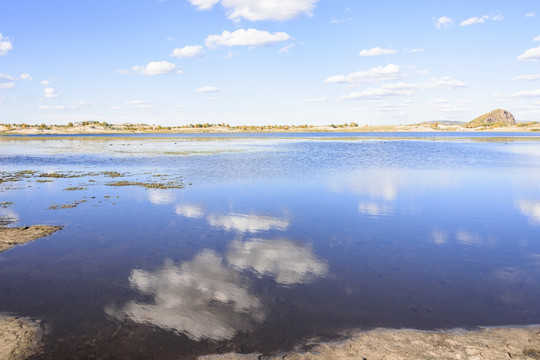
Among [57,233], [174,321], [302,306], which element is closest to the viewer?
[174,321]

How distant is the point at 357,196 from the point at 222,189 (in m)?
9.42

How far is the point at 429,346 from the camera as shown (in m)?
6.91

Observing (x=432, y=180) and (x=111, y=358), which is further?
(x=432, y=180)

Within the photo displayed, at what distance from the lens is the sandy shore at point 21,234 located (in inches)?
528

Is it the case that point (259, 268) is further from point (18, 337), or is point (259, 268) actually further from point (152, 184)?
point (152, 184)

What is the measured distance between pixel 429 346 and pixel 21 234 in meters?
15.3

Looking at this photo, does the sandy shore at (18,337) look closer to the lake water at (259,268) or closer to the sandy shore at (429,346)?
the lake water at (259,268)

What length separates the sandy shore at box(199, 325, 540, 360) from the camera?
6.60 m

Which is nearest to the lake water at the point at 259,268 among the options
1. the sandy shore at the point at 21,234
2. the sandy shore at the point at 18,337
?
the sandy shore at the point at 18,337

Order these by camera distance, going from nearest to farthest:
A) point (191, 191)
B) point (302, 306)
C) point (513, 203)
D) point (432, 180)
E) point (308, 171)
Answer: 1. point (302, 306)
2. point (513, 203)
3. point (191, 191)
4. point (432, 180)
5. point (308, 171)

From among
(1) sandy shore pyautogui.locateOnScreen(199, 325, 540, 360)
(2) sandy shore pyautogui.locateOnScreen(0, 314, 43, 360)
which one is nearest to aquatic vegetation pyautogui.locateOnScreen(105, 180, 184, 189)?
(2) sandy shore pyautogui.locateOnScreen(0, 314, 43, 360)

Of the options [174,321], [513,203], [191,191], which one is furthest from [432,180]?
[174,321]

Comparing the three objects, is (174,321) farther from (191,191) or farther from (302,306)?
(191,191)

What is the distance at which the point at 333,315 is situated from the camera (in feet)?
26.9
